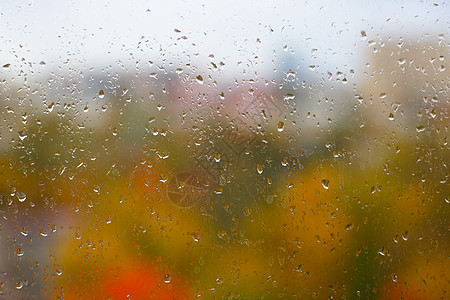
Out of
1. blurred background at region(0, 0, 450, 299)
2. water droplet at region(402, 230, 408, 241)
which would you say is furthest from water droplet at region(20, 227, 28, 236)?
water droplet at region(402, 230, 408, 241)

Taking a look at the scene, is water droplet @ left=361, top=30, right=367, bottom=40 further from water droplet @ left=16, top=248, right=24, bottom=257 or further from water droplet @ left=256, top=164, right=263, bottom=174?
water droplet @ left=16, top=248, right=24, bottom=257

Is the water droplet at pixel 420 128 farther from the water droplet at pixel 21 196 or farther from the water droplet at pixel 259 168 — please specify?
the water droplet at pixel 21 196

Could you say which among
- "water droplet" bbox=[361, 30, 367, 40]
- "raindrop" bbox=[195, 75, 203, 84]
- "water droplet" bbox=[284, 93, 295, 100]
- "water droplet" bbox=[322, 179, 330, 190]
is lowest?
"water droplet" bbox=[322, 179, 330, 190]

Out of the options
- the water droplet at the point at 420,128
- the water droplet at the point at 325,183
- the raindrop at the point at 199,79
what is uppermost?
the water droplet at the point at 420,128

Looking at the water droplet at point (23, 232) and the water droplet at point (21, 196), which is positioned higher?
the water droplet at point (21, 196)

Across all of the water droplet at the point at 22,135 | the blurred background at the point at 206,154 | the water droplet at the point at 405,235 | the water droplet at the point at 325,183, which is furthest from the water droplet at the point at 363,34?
the water droplet at the point at 22,135

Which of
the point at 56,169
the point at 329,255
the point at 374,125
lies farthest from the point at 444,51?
the point at 56,169

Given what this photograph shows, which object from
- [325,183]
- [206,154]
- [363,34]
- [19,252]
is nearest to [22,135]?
[19,252]

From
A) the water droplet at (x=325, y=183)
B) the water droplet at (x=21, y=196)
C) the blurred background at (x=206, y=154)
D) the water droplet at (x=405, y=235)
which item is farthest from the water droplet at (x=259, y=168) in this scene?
the water droplet at (x=21, y=196)

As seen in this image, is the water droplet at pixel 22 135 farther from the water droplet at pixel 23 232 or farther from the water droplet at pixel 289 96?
the water droplet at pixel 289 96
